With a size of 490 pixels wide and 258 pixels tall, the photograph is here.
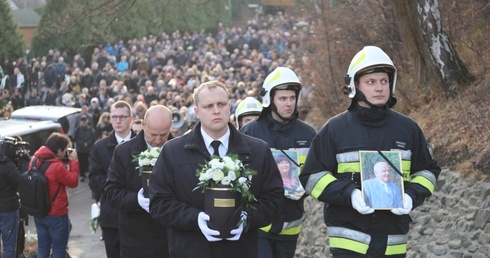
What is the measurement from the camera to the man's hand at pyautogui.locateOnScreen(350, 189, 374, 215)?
702 cm

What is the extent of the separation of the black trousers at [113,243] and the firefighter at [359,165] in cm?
346

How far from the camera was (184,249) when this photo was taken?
6.81m

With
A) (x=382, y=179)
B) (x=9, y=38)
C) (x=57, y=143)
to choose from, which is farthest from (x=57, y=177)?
(x=9, y=38)

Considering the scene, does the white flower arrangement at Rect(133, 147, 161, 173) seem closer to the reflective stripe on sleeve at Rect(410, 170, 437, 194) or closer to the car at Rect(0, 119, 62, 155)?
the reflective stripe on sleeve at Rect(410, 170, 437, 194)

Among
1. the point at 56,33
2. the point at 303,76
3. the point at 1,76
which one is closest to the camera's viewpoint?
the point at 56,33

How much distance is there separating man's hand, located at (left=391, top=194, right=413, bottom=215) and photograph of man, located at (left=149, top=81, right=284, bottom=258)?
0.85 meters

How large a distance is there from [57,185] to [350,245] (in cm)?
612

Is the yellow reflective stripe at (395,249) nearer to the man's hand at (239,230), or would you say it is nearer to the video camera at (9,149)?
the man's hand at (239,230)

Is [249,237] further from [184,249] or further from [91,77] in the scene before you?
[91,77]

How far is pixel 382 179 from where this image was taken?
7164 millimetres

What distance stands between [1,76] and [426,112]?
21892 mm

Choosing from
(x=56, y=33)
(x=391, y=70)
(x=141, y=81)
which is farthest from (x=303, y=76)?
(x=391, y=70)

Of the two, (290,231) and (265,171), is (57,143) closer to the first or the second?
(290,231)

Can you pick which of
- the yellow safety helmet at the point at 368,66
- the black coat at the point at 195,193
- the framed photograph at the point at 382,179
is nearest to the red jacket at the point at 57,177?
the black coat at the point at 195,193
